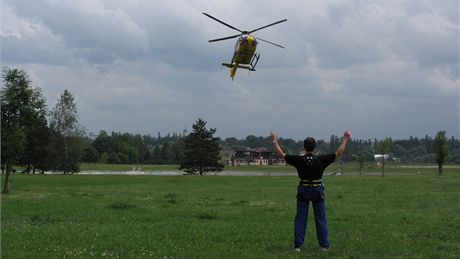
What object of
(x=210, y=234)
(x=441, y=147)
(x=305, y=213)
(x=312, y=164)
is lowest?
(x=210, y=234)

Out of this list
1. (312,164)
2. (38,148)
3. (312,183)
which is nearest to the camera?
(312,164)

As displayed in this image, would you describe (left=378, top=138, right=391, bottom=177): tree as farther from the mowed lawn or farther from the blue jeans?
the blue jeans

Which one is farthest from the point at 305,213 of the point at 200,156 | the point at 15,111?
the point at 200,156

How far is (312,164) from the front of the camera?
10.8 meters

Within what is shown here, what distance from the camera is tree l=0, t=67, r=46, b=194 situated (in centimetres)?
3506

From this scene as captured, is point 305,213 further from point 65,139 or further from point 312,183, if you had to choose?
point 65,139

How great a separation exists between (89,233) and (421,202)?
57.1 feet

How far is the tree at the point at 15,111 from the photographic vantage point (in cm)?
3506

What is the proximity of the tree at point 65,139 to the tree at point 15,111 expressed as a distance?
52.2m

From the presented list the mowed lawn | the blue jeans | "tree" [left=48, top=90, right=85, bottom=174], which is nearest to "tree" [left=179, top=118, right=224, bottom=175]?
"tree" [left=48, top=90, right=85, bottom=174]

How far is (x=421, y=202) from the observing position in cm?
2566

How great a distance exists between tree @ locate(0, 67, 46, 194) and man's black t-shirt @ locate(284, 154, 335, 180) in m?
28.2

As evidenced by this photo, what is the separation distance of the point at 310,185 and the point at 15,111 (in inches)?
1152

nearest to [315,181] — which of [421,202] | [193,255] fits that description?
[193,255]
